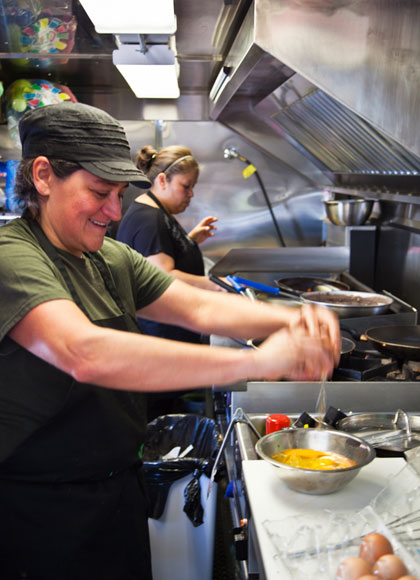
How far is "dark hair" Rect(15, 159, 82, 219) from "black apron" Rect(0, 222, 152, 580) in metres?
0.05

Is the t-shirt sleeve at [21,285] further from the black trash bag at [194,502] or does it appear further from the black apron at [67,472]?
the black trash bag at [194,502]

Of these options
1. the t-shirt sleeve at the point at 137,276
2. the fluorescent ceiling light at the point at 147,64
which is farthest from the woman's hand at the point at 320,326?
the fluorescent ceiling light at the point at 147,64

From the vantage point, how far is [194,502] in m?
2.08

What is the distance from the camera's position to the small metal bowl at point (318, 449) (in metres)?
1.26

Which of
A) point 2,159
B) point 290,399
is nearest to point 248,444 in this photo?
point 290,399

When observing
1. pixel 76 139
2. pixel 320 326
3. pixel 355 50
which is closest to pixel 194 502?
pixel 320 326

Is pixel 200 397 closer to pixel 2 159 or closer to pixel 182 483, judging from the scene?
pixel 182 483

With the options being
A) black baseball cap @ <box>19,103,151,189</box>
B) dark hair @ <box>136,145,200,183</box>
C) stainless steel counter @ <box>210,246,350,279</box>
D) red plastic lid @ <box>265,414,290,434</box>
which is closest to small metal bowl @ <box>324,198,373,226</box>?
stainless steel counter @ <box>210,246,350,279</box>

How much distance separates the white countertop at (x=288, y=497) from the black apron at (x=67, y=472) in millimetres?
339

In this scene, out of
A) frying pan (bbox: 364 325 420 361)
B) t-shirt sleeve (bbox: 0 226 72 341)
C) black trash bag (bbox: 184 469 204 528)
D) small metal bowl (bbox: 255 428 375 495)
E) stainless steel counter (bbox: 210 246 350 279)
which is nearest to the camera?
t-shirt sleeve (bbox: 0 226 72 341)

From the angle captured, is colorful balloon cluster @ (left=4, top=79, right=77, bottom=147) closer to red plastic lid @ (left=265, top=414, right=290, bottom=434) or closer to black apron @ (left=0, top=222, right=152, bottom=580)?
black apron @ (left=0, top=222, right=152, bottom=580)

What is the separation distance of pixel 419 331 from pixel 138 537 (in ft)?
4.08

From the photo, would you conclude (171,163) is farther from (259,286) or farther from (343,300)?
(343,300)

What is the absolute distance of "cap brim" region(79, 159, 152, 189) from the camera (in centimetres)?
133
